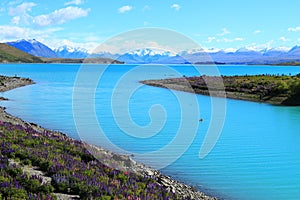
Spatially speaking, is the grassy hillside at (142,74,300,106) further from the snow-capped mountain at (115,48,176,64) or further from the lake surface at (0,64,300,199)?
the snow-capped mountain at (115,48,176,64)

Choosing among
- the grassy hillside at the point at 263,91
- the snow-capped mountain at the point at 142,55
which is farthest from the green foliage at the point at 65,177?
the grassy hillside at the point at 263,91

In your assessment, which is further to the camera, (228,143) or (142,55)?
(142,55)

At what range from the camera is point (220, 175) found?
2192cm

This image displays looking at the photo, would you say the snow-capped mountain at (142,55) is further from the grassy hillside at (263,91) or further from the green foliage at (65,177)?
the grassy hillside at (263,91)

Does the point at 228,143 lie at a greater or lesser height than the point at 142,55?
lesser

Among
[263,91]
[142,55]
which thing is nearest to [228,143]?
[142,55]

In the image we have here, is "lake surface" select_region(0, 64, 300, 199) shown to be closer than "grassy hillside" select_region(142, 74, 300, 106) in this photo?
Yes

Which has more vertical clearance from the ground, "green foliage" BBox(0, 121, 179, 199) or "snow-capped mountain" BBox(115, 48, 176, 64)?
"snow-capped mountain" BBox(115, 48, 176, 64)

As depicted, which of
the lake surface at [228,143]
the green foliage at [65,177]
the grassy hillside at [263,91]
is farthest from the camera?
the grassy hillside at [263,91]

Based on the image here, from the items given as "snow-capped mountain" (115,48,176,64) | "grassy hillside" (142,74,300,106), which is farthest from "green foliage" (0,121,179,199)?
"grassy hillside" (142,74,300,106)

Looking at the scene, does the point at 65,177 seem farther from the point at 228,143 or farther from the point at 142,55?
the point at 142,55

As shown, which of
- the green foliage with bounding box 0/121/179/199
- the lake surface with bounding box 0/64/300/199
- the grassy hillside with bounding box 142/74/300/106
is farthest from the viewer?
the grassy hillside with bounding box 142/74/300/106

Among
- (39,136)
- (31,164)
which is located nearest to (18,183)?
(31,164)

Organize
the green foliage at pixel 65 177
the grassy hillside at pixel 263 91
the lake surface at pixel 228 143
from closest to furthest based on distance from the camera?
1. the green foliage at pixel 65 177
2. the lake surface at pixel 228 143
3. the grassy hillside at pixel 263 91
